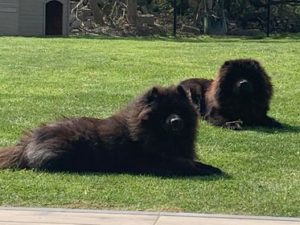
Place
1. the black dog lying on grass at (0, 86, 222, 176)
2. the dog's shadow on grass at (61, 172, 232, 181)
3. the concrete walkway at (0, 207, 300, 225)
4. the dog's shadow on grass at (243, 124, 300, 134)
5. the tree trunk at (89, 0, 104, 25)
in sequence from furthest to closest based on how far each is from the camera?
the tree trunk at (89, 0, 104, 25)
the dog's shadow on grass at (243, 124, 300, 134)
the black dog lying on grass at (0, 86, 222, 176)
the dog's shadow on grass at (61, 172, 232, 181)
the concrete walkway at (0, 207, 300, 225)

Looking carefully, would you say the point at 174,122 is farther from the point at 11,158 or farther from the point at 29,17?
the point at 29,17

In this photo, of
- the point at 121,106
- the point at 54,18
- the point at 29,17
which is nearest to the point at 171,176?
the point at 121,106

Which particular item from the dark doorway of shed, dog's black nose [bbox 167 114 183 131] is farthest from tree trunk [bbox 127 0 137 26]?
dog's black nose [bbox 167 114 183 131]

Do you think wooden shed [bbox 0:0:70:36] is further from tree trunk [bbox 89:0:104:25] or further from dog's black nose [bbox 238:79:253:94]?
dog's black nose [bbox 238:79:253:94]

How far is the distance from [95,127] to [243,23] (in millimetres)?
33469

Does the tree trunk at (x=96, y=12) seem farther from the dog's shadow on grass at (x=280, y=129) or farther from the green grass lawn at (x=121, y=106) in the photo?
the dog's shadow on grass at (x=280, y=129)

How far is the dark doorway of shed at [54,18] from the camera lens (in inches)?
1496

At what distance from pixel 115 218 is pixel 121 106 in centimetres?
681

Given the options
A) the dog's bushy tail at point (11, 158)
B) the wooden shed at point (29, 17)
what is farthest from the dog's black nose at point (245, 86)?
the wooden shed at point (29, 17)

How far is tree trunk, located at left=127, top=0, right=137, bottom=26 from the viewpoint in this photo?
3888cm

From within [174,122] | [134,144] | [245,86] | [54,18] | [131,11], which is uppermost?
[174,122]

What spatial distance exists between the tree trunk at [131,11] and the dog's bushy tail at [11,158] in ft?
98.9

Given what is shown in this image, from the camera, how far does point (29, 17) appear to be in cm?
3784

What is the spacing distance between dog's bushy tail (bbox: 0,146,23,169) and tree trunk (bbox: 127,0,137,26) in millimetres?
30143
